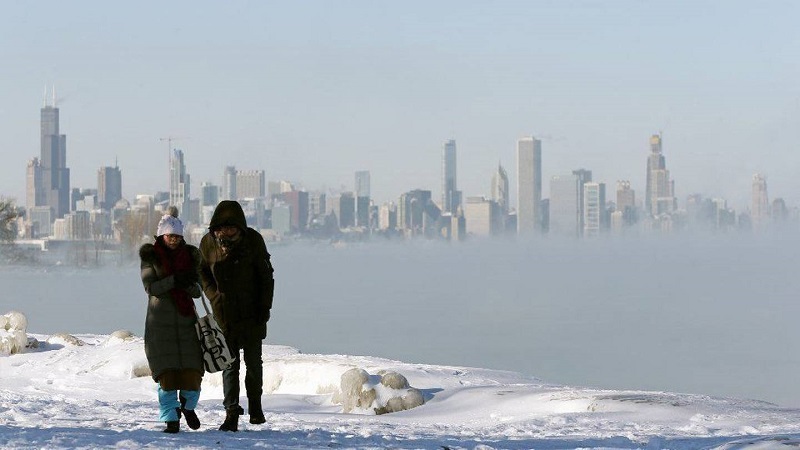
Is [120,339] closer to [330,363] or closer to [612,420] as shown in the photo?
[330,363]

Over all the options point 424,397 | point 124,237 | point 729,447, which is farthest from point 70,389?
point 124,237

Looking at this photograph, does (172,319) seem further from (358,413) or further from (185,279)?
(358,413)

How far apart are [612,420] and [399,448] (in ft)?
15.0

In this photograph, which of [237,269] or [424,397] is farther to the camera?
[424,397]

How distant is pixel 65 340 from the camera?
87.8ft

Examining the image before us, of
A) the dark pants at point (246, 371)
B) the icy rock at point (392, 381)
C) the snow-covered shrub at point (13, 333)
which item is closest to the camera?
the dark pants at point (246, 371)

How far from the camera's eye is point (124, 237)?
128 metres

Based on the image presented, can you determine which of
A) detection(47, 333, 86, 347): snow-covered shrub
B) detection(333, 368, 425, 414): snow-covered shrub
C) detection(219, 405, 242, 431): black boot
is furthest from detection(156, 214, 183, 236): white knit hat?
detection(47, 333, 86, 347): snow-covered shrub

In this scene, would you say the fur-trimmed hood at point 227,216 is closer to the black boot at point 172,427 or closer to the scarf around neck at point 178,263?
the scarf around neck at point 178,263

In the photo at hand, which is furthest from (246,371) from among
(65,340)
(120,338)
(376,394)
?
(65,340)

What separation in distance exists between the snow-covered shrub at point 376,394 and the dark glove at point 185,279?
6167mm

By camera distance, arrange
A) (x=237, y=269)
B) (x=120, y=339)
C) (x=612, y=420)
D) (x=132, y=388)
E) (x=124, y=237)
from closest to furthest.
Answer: (x=237, y=269) → (x=612, y=420) → (x=132, y=388) → (x=120, y=339) → (x=124, y=237)

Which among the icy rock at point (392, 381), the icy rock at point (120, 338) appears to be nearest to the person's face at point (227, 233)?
the icy rock at point (392, 381)

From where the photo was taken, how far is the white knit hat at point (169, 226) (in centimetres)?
1107
